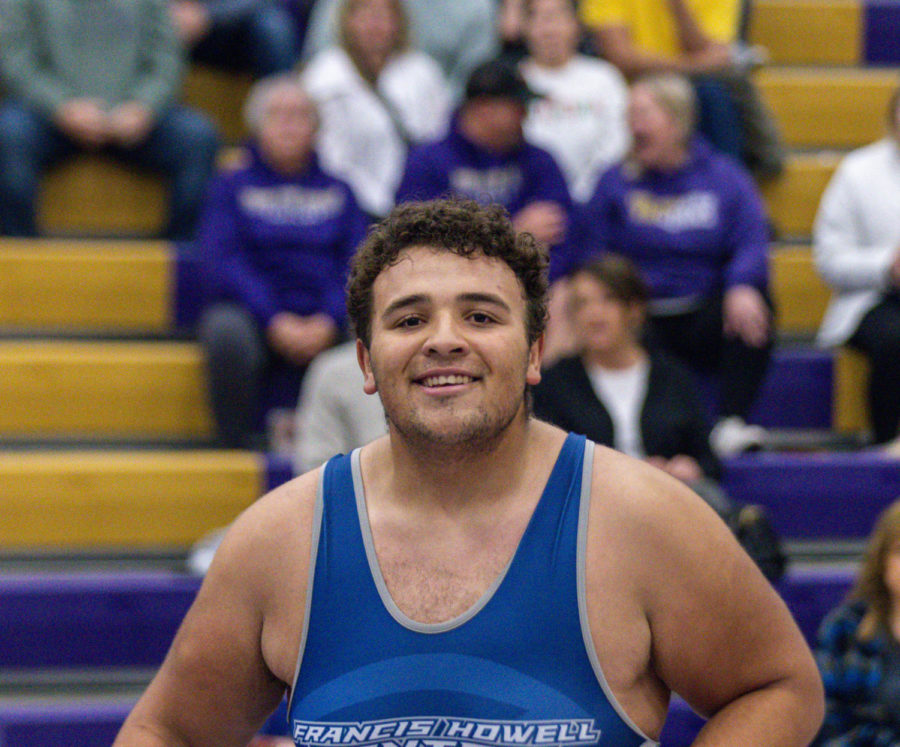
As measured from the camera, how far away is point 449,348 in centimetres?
161

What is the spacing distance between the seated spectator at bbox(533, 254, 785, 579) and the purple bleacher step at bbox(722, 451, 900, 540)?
0.88ft

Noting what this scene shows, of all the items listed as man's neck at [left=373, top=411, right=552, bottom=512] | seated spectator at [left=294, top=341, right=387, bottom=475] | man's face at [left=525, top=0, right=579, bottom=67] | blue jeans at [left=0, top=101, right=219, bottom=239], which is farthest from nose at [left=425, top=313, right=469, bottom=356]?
man's face at [left=525, top=0, right=579, bottom=67]

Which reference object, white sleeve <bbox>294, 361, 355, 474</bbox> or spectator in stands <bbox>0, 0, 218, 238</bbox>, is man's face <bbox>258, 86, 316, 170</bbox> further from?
white sleeve <bbox>294, 361, 355, 474</bbox>

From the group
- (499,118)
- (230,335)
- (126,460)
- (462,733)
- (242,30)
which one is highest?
(242,30)

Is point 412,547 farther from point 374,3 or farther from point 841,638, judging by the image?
point 374,3

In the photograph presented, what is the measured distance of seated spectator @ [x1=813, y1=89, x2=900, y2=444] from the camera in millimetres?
4707

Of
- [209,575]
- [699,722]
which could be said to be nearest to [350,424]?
[699,722]

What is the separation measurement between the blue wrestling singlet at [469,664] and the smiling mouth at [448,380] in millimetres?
172

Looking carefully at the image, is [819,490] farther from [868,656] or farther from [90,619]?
[90,619]

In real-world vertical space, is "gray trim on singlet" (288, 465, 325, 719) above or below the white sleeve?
above

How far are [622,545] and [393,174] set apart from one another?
12.9ft

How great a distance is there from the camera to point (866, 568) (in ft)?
10.9

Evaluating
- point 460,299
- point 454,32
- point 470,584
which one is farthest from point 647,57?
point 470,584

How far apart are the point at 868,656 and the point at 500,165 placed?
86.3 inches
